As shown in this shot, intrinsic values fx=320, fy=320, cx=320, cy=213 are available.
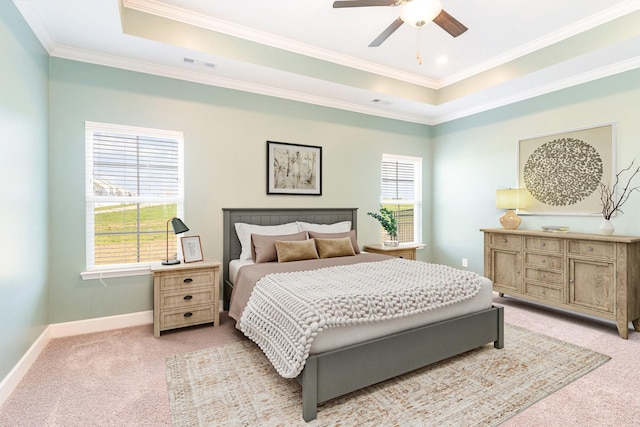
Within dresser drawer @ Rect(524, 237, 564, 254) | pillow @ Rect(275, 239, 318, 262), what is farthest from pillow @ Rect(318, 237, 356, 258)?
dresser drawer @ Rect(524, 237, 564, 254)

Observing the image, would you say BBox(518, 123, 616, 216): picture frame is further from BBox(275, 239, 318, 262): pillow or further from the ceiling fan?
BBox(275, 239, 318, 262): pillow

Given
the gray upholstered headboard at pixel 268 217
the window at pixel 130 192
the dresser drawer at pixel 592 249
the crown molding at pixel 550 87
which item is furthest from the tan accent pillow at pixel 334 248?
the crown molding at pixel 550 87

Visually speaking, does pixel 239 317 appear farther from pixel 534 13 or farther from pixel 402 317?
pixel 534 13

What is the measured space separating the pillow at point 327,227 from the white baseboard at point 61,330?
6.47 ft

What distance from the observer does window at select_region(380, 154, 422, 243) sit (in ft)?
17.1

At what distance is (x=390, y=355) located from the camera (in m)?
2.20

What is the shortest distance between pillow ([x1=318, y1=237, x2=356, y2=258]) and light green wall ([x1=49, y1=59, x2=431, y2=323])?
825 mm

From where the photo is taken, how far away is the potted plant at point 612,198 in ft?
10.9

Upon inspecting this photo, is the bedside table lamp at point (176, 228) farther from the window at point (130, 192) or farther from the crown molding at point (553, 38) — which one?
the crown molding at point (553, 38)

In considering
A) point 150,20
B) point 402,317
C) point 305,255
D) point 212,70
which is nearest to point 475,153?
point 305,255

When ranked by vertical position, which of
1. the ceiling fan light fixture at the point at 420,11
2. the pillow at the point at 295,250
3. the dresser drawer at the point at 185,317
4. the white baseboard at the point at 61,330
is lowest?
the white baseboard at the point at 61,330

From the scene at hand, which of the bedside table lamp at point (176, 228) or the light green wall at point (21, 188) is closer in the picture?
the light green wall at point (21, 188)

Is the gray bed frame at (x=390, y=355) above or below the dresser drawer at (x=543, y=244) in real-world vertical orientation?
below

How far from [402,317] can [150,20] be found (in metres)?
3.35
